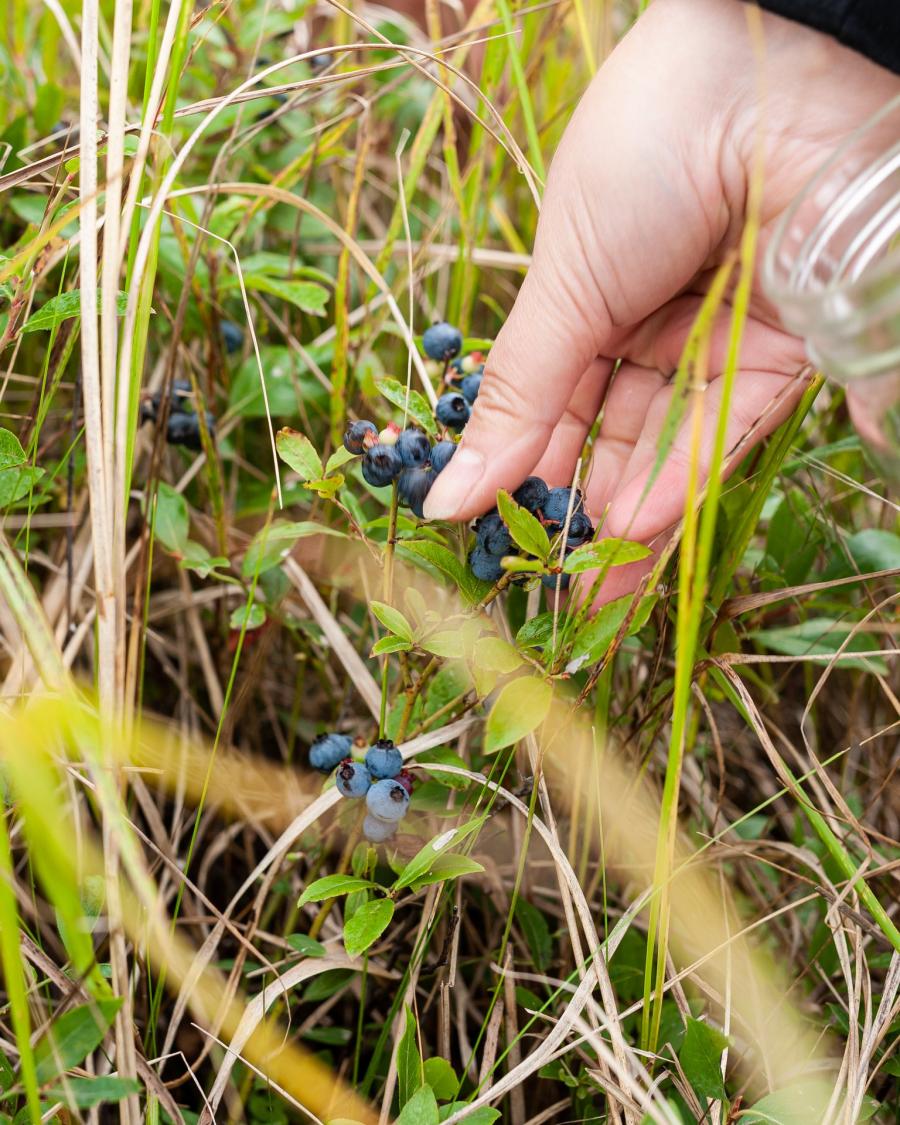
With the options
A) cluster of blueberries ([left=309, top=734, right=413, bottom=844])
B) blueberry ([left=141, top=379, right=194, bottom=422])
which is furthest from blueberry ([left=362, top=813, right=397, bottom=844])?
blueberry ([left=141, top=379, right=194, bottom=422])

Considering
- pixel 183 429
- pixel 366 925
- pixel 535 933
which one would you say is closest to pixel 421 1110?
pixel 366 925

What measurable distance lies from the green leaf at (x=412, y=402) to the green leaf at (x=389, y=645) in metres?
0.28

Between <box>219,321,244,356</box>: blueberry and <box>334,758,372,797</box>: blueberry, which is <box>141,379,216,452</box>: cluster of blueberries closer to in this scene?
<box>219,321,244,356</box>: blueberry

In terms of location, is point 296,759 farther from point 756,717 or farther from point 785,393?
point 785,393

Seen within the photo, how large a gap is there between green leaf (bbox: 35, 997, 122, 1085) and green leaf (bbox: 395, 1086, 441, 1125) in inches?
12.2

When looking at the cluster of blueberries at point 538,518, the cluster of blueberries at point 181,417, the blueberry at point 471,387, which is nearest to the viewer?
the cluster of blueberries at point 538,518

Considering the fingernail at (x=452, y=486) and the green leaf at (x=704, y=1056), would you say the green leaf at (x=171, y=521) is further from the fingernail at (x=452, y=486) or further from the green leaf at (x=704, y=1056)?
the green leaf at (x=704, y=1056)

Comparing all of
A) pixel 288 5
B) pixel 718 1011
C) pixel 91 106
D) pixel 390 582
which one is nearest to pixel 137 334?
pixel 91 106

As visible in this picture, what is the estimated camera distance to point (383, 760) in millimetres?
1037

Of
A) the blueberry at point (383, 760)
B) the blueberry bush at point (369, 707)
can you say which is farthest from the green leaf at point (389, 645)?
the blueberry at point (383, 760)

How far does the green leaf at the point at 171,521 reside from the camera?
1.36m

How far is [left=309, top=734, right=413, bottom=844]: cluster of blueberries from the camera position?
40.5 inches

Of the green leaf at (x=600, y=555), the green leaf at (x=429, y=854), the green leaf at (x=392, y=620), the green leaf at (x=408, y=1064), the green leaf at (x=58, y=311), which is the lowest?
the green leaf at (x=408, y=1064)

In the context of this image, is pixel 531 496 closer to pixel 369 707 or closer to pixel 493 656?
pixel 493 656
